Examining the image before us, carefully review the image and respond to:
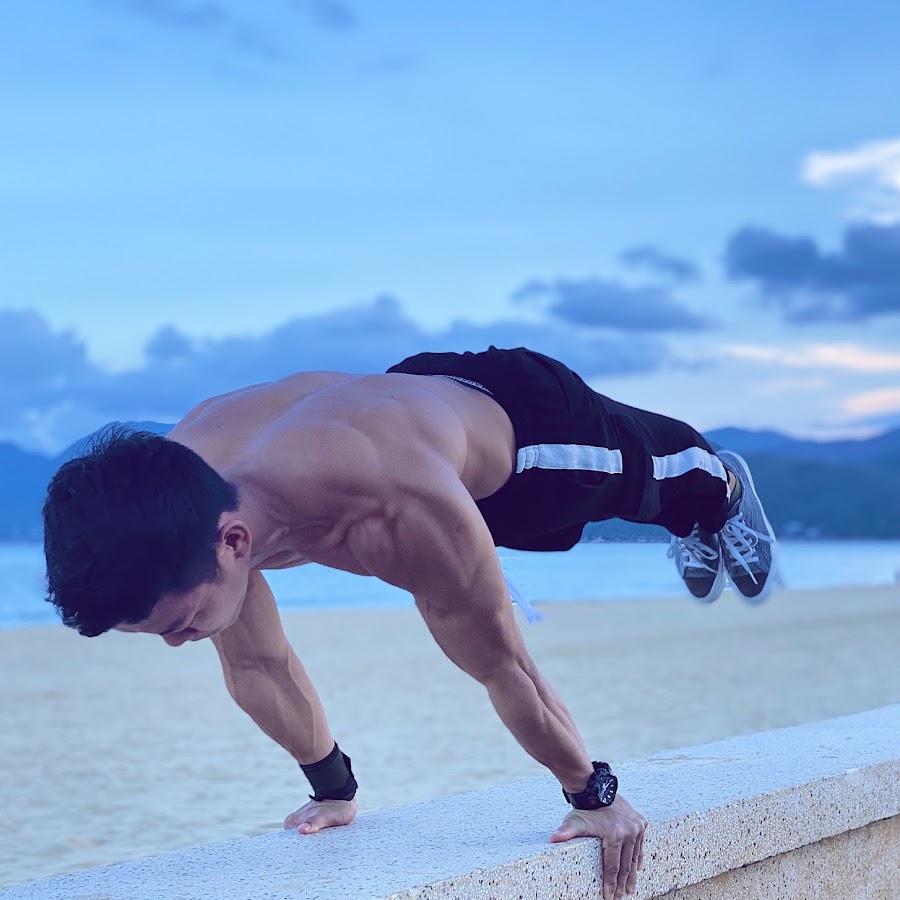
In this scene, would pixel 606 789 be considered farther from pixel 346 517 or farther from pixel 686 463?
pixel 686 463

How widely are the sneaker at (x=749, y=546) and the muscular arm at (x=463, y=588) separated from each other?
4.94 ft

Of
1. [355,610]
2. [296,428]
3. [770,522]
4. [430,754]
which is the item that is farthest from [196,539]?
[355,610]

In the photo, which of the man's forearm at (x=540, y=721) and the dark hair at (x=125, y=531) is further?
the man's forearm at (x=540, y=721)

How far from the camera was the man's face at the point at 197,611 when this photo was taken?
2.10 meters

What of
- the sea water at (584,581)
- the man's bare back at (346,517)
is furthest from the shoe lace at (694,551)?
the sea water at (584,581)

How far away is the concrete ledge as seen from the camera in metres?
2.25

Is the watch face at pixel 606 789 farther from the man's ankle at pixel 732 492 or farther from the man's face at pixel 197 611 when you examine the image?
the man's ankle at pixel 732 492

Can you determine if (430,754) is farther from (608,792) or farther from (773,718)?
(608,792)

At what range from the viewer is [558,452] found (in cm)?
272

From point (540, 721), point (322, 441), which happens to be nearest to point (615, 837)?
point (540, 721)

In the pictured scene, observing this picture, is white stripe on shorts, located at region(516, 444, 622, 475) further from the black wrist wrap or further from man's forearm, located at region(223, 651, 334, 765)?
the black wrist wrap

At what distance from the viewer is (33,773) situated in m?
7.35

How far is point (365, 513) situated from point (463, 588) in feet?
0.77

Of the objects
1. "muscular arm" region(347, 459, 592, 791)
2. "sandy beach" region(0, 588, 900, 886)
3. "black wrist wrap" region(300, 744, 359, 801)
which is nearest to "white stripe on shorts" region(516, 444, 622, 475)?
"muscular arm" region(347, 459, 592, 791)
